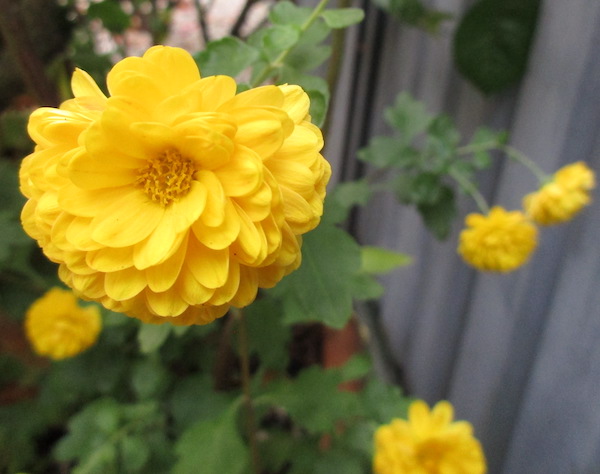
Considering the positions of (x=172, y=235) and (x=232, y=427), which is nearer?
(x=172, y=235)

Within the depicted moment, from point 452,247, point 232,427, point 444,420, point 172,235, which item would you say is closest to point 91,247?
point 172,235

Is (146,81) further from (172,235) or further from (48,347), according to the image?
(48,347)

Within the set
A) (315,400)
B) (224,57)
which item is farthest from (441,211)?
(224,57)

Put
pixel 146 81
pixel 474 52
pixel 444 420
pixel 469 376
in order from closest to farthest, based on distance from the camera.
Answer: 1. pixel 146 81
2. pixel 444 420
3. pixel 474 52
4. pixel 469 376

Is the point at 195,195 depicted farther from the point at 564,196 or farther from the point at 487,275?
the point at 487,275

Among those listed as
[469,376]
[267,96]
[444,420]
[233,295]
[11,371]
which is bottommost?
[11,371]

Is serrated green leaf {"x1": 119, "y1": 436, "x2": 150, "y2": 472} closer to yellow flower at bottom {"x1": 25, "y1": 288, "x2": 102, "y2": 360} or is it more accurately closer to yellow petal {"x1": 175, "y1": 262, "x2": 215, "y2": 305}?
yellow flower at bottom {"x1": 25, "y1": 288, "x2": 102, "y2": 360}

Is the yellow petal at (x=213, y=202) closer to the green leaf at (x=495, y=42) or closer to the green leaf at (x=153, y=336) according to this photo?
the green leaf at (x=153, y=336)
